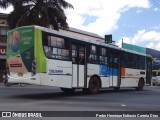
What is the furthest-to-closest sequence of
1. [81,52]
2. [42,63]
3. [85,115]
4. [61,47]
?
[81,52] < [61,47] < [42,63] < [85,115]

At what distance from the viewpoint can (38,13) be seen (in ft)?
134

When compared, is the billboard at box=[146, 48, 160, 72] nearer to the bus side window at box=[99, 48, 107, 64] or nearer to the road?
the bus side window at box=[99, 48, 107, 64]

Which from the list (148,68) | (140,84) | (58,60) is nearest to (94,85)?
(58,60)

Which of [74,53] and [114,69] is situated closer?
[74,53]

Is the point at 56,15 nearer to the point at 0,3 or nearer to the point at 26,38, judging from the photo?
A: the point at 0,3

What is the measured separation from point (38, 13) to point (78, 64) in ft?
74.3

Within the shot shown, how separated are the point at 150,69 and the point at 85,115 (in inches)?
765

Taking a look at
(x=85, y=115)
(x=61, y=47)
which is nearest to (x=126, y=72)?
(x=61, y=47)

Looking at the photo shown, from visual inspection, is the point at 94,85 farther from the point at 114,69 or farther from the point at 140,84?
the point at 140,84

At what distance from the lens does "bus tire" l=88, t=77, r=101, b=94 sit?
20.7 meters

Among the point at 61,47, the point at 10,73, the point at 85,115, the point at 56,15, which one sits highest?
the point at 56,15

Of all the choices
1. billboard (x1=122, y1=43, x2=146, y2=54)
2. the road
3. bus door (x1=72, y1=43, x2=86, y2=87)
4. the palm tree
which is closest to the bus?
bus door (x1=72, y1=43, x2=86, y2=87)

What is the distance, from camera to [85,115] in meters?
11.7

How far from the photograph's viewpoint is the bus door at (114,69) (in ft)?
74.3
